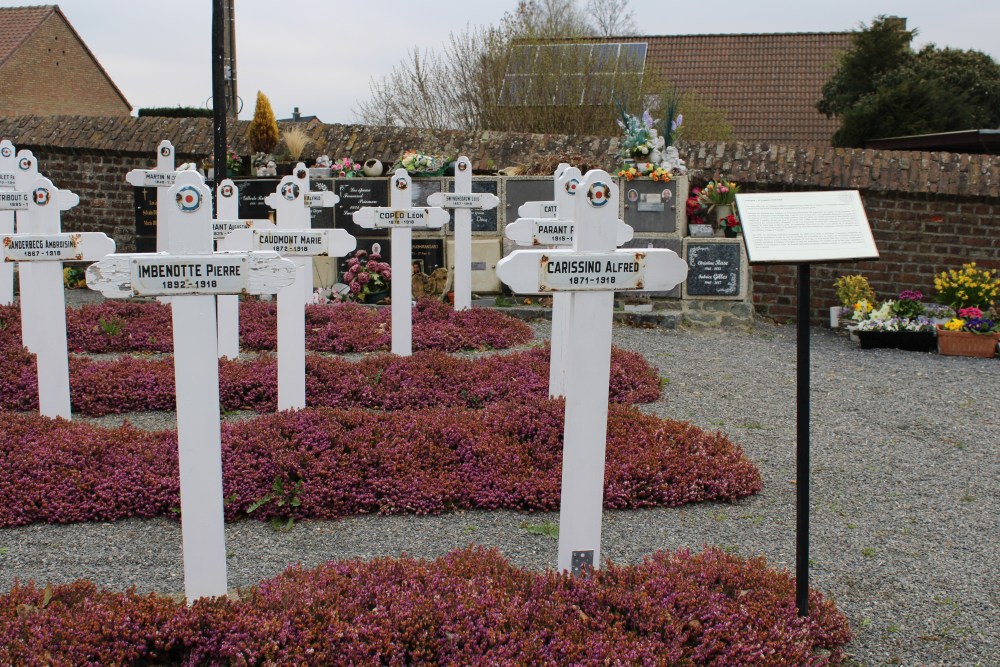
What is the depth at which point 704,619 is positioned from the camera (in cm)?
356

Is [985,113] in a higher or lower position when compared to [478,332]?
higher

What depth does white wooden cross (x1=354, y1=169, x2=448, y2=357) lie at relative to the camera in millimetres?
9031

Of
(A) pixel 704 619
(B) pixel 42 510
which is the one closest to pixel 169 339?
(B) pixel 42 510

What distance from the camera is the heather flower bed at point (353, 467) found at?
519 cm

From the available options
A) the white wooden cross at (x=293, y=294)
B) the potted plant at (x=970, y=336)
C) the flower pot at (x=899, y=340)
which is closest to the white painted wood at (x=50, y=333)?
the white wooden cross at (x=293, y=294)

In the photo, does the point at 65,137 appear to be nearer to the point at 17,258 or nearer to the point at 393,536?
the point at 17,258

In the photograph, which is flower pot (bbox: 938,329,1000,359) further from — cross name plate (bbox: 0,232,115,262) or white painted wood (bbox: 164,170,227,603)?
white painted wood (bbox: 164,170,227,603)

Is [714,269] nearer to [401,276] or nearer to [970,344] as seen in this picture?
[970,344]

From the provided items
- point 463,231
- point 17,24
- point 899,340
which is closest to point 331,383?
point 463,231

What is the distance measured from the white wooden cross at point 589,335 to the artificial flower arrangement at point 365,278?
9253 mm

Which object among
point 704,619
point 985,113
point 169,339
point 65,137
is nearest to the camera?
point 704,619

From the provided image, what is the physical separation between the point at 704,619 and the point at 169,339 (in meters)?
7.57

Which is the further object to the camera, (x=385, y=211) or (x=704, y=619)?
(x=385, y=211)

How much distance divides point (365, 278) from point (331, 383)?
5.57 metres
